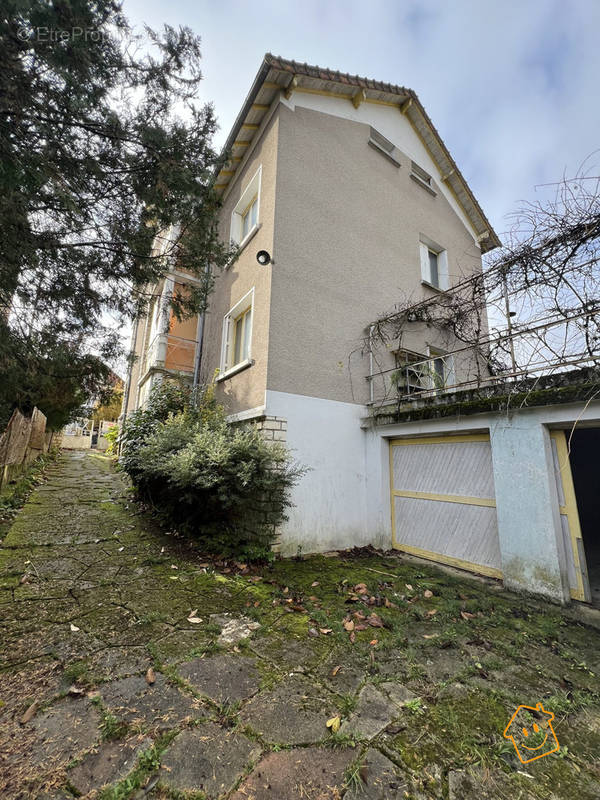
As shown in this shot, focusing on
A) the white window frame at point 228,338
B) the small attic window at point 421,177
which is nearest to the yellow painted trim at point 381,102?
the small attic window at point 421,177

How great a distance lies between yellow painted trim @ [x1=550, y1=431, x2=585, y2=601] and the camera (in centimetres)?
351

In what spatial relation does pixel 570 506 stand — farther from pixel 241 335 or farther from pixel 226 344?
pixel 226 344

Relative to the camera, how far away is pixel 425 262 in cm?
810

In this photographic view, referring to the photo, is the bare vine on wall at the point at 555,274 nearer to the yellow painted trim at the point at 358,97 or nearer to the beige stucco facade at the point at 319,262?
the beige stucco facade at the point at 319,262

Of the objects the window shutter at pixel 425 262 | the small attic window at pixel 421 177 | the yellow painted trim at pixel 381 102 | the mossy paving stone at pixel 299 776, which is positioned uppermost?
the yellow painted trim at pixel 381 102

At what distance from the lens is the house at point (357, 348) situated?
4.09 m

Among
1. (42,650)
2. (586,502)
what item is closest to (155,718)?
(42,650)

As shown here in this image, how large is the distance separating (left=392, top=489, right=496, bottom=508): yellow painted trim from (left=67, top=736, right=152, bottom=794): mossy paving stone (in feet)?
13.5

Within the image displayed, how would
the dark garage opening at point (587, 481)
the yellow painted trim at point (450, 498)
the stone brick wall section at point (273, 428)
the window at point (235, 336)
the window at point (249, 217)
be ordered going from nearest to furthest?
the yellow painted trim at point (450, 498) < the stone brick wall section at point (273, 428) < the dark garage opening at point (587, 481) < the window at point (235, 336) < the window at point (249, 217)

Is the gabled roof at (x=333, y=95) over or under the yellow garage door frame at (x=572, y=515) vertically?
over

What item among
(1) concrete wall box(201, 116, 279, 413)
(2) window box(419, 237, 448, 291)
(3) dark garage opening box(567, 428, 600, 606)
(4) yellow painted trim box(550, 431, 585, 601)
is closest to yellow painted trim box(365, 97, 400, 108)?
(1) concrete wall box(201, 116, 279, 413)

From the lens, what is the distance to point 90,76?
340 cm

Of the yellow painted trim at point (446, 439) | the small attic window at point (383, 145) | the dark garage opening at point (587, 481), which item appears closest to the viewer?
the yellow painted trim at point (446, 439)

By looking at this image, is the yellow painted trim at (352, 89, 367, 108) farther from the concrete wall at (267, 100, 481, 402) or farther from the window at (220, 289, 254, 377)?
the window at (220, 289, 254, 377)
